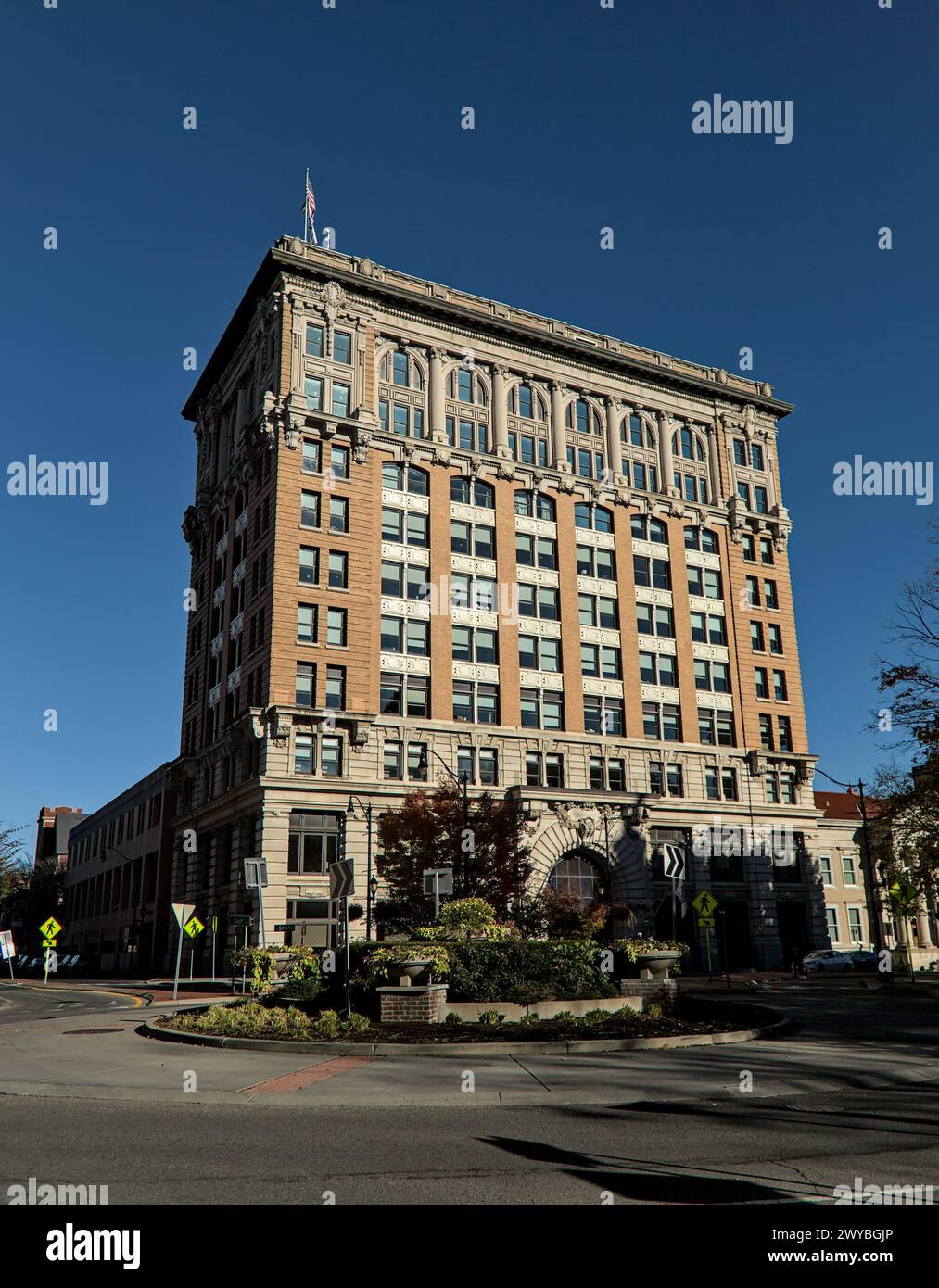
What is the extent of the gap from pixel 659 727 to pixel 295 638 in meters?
23.4

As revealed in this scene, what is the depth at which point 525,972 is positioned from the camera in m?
21.6

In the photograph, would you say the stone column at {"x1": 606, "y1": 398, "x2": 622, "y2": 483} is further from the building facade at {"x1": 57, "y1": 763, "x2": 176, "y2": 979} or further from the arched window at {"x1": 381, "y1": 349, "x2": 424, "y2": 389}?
the building facade at {"x1": 57, "y1": 763, "x2": 176, "y2": 979}

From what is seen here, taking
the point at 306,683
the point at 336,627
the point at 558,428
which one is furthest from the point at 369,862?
the point at 558,428

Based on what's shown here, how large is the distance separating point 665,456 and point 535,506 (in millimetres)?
11328

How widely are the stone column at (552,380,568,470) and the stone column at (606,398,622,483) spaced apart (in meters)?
3.34

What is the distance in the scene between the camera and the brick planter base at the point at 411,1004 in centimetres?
1919

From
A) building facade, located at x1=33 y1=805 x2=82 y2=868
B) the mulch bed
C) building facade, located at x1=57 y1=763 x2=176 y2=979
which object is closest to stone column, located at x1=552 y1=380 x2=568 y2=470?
building facade, located at x1=57 y1=763 x2=176 y2=979

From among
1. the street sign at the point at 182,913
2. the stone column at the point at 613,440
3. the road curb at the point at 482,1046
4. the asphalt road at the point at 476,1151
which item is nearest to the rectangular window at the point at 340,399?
the stone column at the point at 613,440

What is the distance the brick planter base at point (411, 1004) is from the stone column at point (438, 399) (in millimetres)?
41993

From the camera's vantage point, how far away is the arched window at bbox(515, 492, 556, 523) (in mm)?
59162

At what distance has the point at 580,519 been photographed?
201 feet

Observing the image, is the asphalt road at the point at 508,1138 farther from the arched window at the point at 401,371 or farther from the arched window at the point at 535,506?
the arched window at the point at 401,371
